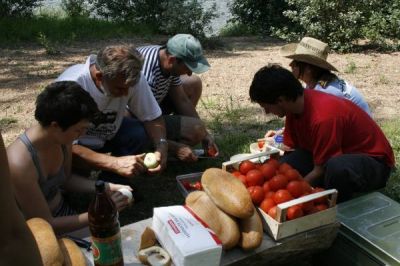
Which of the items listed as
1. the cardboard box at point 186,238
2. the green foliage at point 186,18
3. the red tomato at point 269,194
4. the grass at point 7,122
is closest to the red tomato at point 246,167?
the red tomato at point 269,194

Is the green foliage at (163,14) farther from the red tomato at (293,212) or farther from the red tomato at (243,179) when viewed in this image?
the red tomato at (293,212)

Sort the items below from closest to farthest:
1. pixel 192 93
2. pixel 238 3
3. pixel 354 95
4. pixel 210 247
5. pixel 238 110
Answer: pixel 210 247
pixel 354 95
pixel 192 93
pixel 238 110
pixel 238 3

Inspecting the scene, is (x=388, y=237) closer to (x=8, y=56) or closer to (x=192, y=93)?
(x=192, y=93)

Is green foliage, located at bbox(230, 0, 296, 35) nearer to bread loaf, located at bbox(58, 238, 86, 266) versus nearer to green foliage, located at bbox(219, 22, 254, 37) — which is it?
green foliage, located at bbox(219, 22, 254, 37)

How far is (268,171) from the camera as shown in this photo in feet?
8.76

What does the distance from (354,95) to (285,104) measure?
1049 millimetres

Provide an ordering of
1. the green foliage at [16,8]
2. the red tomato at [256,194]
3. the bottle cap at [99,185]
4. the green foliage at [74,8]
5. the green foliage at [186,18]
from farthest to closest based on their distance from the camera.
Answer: the green foliage at [74,8], the green foliage at [16,8], the green foliage at [186,18], the red tomato at [256,194], the bottle cap at [99,185]

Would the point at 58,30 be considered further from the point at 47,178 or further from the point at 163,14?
the point at 47,178

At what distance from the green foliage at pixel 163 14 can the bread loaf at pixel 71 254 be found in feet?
26.1

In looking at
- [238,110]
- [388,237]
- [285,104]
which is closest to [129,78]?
[285,104]

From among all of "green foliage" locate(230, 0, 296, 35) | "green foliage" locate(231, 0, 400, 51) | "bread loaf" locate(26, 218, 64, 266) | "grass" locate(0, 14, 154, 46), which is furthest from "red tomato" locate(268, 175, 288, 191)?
"green foliage" locate(230, 0, 296, 35)

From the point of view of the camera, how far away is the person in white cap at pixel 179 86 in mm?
3729

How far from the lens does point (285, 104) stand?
9.96ft

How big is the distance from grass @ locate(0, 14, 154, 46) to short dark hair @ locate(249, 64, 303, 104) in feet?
18.6
